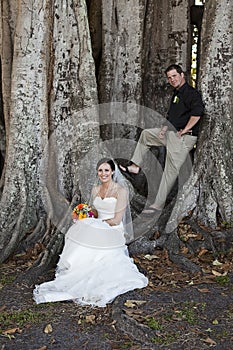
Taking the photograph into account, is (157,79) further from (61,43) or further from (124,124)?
(61,43)

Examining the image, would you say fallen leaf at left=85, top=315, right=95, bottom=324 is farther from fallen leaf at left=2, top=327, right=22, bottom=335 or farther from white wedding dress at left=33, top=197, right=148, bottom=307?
fallen leaf at left=2, top=327, right=22, bottom=335

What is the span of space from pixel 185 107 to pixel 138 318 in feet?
8.84

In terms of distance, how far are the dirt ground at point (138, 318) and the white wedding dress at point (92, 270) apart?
0.09 meters

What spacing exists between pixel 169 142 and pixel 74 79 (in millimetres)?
1291

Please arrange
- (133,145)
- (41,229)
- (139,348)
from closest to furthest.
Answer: (139,348) → (41,229) → (133,145)

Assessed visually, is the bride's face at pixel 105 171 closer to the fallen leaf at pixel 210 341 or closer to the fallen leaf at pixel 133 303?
the fallen leaf at pixel 133 303

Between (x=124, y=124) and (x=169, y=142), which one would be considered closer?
(x=169, y=142)

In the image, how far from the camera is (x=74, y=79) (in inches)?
248

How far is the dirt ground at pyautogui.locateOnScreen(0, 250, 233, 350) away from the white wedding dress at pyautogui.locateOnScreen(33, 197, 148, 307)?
0.09 meters

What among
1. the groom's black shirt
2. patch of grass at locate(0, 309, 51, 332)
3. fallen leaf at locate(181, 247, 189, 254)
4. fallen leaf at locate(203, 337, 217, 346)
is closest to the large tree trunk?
the groom's black shirt

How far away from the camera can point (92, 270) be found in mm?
4957

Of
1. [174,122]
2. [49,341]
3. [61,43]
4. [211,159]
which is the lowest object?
[49,341]

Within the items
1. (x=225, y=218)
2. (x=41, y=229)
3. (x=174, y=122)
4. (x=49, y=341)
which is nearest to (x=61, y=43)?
(x=174, y=122)

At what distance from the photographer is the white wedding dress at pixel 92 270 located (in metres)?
4.82
